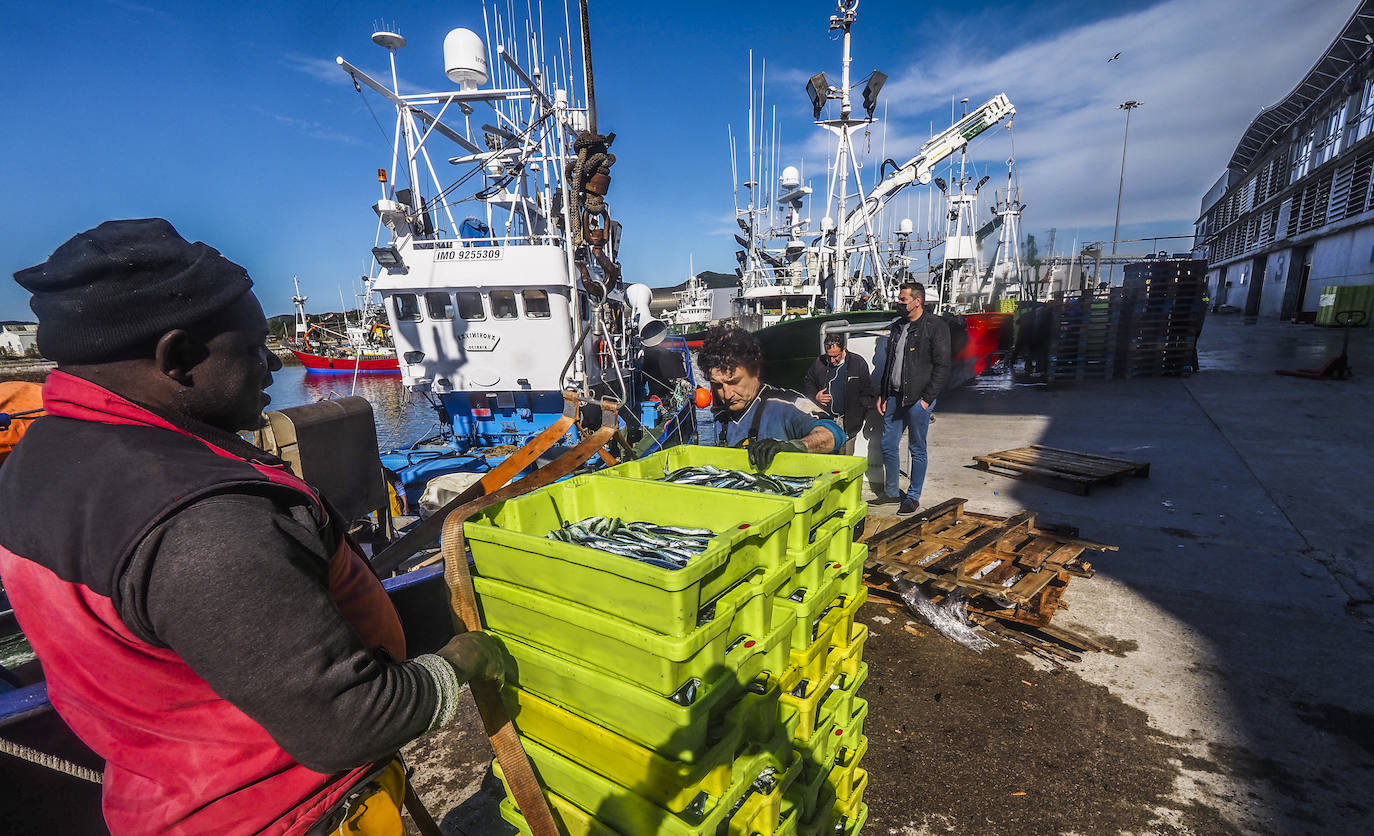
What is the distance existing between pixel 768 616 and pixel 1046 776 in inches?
77.2

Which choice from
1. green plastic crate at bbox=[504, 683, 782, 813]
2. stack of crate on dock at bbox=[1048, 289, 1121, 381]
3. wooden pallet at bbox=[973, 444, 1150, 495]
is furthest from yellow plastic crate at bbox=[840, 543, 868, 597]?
stack of crate on dock at bbox=[1048, 289, 1121, 381]

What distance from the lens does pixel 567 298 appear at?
8.99 metres

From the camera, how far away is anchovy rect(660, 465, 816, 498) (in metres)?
2.09

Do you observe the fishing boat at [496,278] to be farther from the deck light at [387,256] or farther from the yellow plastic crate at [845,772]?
the yellow plastic crate at [845,772]

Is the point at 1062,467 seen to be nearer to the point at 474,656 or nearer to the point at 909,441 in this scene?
the point at 909,441

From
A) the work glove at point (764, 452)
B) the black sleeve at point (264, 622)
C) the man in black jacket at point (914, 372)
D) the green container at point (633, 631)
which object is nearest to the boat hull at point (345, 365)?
the man in black jacket at point (914, 372)

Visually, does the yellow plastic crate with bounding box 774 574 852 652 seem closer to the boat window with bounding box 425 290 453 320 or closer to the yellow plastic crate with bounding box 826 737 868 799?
the yellow plastic crate with bounding box 826 737 868 799

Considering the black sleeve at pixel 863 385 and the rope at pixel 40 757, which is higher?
the black sleeve at pixel 863 385

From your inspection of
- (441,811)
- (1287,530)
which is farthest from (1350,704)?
(441,811)

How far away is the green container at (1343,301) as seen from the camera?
19.1 m

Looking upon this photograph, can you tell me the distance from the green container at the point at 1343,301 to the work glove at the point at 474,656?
1100 inches

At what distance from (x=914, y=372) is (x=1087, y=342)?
37.5 ft

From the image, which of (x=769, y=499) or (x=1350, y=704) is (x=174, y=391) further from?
(x=1350, y=704)

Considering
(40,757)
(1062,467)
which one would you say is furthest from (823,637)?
(1062,467)
